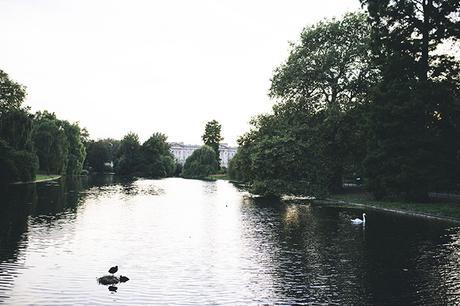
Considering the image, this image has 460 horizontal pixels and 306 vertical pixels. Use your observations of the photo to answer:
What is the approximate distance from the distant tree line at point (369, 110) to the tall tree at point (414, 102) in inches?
4.0

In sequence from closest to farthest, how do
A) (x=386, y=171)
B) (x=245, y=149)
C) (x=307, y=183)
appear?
(x=386, y=171), (x=307, y=183), (x=245, y=149)

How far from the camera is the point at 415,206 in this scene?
43469 millimetres

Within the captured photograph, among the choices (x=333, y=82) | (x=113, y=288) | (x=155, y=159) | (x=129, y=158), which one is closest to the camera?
(x=113, y=288)

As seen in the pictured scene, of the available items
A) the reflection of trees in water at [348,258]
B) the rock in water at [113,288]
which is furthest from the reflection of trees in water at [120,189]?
the rock in water at [113,288]

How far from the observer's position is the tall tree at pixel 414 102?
43906 mm

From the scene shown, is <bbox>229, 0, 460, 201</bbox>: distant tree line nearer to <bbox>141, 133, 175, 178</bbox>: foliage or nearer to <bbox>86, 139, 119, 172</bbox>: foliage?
<bbox>141, 133, 175, 178</bbox>: foliage

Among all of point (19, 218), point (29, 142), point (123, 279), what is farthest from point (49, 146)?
point (123, 279)

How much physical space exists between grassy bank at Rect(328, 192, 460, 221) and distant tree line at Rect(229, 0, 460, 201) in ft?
4.98

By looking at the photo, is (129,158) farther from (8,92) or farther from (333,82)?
(333,82)

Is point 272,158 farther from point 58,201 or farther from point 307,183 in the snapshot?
point 58,201

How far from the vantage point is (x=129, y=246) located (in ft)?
85.7

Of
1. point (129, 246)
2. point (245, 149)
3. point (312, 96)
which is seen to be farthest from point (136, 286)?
point (245, 149)

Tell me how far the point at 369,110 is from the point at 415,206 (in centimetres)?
1245

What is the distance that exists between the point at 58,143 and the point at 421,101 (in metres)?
80.5
